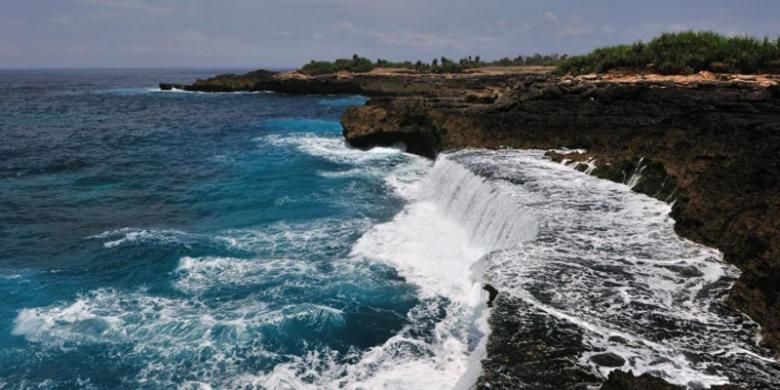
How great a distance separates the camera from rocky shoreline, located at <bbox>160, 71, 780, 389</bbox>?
1022 centimetres

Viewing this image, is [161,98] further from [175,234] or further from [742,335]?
[742,335]

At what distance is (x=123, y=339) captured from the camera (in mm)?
13031

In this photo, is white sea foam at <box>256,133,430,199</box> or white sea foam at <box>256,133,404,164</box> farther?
white sea foam at <box>256,133,404,164</box>

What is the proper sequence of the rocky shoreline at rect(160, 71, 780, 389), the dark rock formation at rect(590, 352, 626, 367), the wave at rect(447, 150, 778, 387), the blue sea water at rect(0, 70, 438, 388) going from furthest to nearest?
the blue sea water at rect(0, 70, 438, 388) < the rocky shoreline at rect(160, 71, 780, 389) < the wave at rect(447, 150, 778, 387) < the dark rock formation at rect(590, 352, 626, 367)

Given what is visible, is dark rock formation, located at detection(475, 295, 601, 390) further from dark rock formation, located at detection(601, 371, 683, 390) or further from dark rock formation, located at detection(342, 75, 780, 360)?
dark rock formation, located at detection(342, 75, 780, 360)

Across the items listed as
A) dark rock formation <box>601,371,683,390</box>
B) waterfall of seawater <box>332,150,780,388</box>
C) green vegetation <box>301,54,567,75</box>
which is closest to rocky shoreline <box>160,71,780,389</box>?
dark rock formation <box>601,371,683,390</box>

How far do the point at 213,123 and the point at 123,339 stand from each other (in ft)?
141

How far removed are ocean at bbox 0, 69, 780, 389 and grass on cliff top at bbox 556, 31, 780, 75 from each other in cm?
1253

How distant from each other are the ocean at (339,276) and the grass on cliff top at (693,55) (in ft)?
41.1

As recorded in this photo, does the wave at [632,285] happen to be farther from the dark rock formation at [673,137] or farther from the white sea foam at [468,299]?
the dark rock formation at [673,137]

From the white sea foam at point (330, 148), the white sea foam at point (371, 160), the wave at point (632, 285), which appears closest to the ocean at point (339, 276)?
the wave at point (632, 285)

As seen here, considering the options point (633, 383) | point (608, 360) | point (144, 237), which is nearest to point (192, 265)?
point (144, 237)

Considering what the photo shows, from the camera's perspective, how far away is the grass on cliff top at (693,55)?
1131 inches

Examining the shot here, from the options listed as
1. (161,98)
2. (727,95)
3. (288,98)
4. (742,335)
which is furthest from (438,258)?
(161,98)
